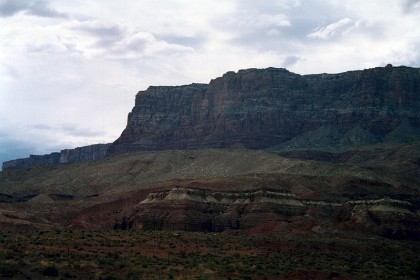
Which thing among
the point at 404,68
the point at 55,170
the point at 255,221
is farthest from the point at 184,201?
the point at 404,68

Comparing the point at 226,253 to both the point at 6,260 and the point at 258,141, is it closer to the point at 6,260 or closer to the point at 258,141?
the point at 6,260

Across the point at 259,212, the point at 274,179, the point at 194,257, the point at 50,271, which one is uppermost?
the point at 274,179

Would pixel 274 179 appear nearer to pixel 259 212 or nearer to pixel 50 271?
pixel 259 212

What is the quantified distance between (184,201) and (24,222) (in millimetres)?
21267

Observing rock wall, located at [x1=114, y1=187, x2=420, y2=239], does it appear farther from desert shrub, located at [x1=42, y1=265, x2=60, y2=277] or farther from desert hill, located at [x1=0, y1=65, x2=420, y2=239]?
desert shrub, located at [x1=42, y1=265, x2=60, y2=277]

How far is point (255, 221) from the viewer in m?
102

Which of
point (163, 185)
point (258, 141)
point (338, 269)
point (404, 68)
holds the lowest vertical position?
point (338, 269)

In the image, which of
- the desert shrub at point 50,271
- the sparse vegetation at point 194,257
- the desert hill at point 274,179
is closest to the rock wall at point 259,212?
the desert hill at point 274,179

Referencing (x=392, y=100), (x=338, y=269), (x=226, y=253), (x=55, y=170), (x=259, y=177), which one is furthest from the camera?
(x=392, y=100)

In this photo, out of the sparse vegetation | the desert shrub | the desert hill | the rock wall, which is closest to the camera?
the desert shrub

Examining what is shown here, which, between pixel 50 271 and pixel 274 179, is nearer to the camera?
pixel 50 271

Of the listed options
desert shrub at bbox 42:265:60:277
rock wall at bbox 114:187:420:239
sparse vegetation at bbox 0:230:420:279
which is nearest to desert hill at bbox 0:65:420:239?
rock wall at bbox 114:187:420:239

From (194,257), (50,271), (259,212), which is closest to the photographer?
(50,271)

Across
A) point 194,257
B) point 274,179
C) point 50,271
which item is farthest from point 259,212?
point 50,271
